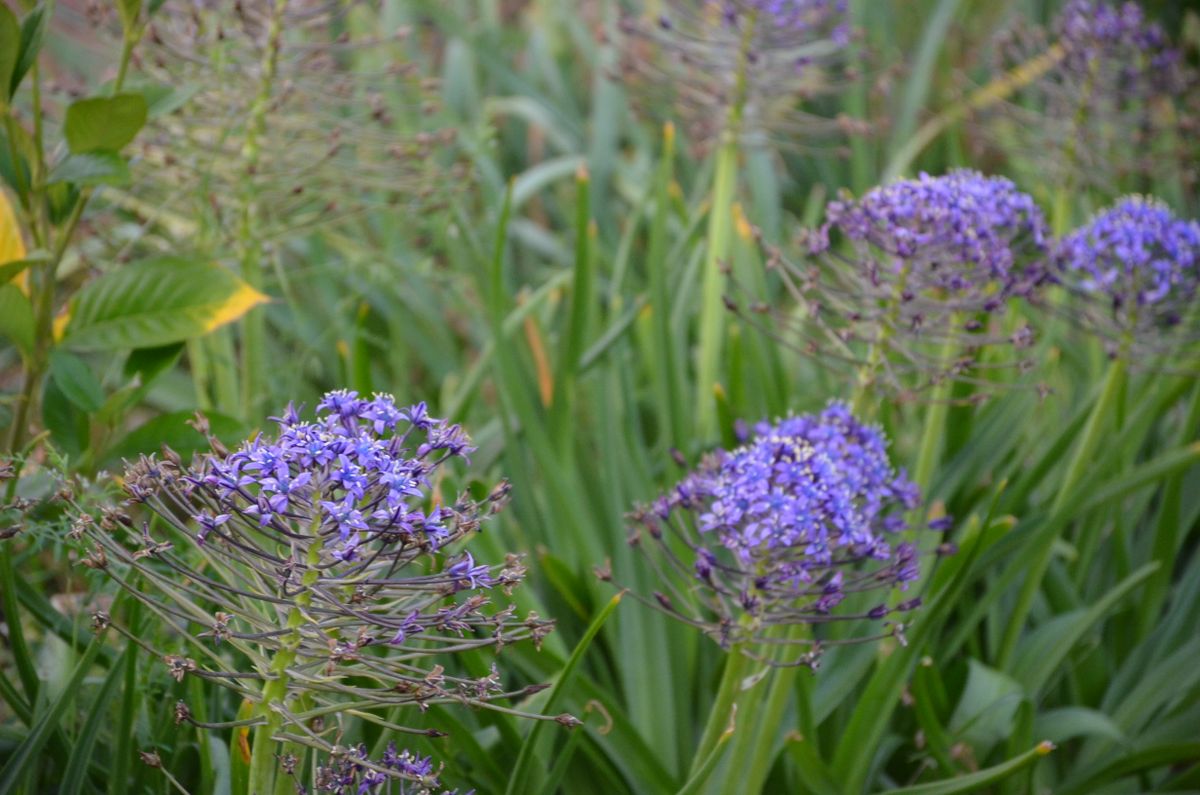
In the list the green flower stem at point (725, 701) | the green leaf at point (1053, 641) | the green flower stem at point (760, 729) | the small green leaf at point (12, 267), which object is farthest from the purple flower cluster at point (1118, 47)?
the small green leaf at point (12, 267)

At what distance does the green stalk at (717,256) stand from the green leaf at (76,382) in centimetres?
149

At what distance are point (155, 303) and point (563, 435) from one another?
100cm

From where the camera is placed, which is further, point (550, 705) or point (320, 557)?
point (550, 705)

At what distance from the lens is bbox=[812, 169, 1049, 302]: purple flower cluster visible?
2.20 metres

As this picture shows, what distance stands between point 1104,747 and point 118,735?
6.95 feet

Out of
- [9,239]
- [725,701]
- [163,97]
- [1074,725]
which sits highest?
[163,97]

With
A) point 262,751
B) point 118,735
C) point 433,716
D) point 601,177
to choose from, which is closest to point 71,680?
point 118,735

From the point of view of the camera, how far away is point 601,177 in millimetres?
5254

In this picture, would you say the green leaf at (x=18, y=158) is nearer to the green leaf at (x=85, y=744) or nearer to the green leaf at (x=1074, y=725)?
the green leaf at (x=85, y=744)

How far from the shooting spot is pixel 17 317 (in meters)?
2.21

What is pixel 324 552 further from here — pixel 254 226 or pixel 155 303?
pixel 254 226

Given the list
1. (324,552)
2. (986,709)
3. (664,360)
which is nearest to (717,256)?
(664,360)

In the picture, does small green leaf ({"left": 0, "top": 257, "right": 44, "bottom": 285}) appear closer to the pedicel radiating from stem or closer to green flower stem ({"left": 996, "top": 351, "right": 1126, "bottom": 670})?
the pedicel radiating from stem

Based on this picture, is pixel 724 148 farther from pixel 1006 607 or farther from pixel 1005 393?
pixel 1006 607
